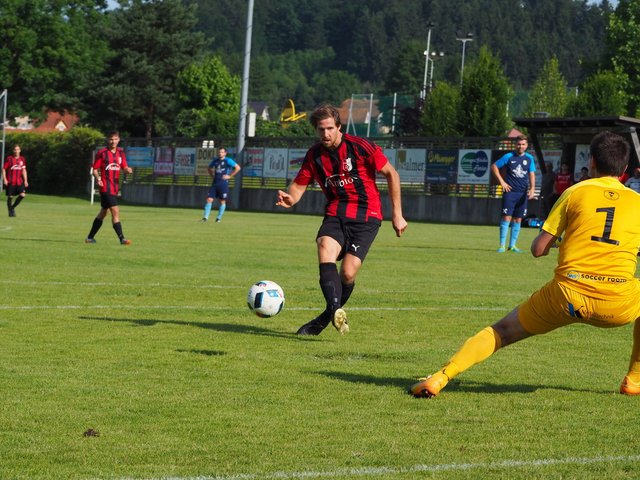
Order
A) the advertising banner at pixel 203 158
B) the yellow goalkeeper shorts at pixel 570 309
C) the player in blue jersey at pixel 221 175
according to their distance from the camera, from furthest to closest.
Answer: the advertising banner at pixel 203 158
the player in blue jersey at pixel 221 175
the yellow goalkeeper shorts at pixel 570 309

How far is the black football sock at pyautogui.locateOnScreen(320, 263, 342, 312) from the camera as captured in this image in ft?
29.3

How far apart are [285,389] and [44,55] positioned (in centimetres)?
8222

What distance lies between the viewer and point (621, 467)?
5.00 m

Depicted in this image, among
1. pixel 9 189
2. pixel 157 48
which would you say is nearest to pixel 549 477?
pixel 9 189

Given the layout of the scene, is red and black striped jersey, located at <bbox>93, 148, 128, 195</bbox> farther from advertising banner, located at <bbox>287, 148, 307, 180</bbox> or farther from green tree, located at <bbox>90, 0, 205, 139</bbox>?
green tree, located at <bbox>90, 0, 205, 139</bbox>

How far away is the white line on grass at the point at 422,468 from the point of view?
15.4ft

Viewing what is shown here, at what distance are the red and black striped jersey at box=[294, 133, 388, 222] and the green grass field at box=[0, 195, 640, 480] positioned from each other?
1.03 meters

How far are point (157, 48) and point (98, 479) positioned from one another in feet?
273

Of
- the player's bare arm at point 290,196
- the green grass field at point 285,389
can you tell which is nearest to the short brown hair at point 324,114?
the player's bare arm at point 290,196

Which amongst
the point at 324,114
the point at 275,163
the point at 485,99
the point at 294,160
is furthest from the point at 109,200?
the point at 485,99

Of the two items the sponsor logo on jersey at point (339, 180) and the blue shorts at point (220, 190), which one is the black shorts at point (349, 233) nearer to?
the sponsor logo on jersey at point (339, 180)

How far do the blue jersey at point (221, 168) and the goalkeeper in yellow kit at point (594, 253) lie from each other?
2581 centimetres

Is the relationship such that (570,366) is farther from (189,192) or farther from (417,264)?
(189,192)

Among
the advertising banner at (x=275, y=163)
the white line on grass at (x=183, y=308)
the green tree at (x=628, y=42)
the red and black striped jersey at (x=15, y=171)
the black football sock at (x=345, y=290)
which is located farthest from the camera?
the green tree at (x=628, y=42)
